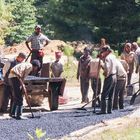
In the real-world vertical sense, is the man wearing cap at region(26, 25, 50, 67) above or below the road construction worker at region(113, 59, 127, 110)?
above

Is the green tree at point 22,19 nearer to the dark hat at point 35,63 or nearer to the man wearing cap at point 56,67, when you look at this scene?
the man wearing cap at point 56,67

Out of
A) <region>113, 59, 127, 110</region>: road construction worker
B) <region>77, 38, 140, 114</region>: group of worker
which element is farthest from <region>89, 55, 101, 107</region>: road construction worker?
<region>113, 59, 127, 110</region>: road construction worker

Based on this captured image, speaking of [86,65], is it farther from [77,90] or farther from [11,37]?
[11,37]

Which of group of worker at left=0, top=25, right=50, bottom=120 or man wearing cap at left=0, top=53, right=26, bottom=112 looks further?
man wearing cap at left=0, top=53, right=26, bottom=112

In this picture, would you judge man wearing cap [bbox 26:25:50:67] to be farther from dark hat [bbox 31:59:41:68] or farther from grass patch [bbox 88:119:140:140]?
grass patch [bbox 88:119:140:140]

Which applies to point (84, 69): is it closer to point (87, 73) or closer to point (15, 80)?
point (87, 73)

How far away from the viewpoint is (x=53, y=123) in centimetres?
1417

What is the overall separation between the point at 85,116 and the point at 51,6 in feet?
74.2

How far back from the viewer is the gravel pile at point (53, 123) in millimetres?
12814

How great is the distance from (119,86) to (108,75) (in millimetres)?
1046

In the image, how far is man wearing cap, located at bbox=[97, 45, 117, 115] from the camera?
15.3 m

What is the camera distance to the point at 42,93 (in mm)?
17125

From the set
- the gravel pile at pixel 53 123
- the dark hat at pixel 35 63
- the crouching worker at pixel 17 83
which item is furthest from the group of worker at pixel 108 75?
the crouching worker at pixel 17 83

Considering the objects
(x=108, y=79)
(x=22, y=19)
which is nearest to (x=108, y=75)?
(x=108, y=79)
